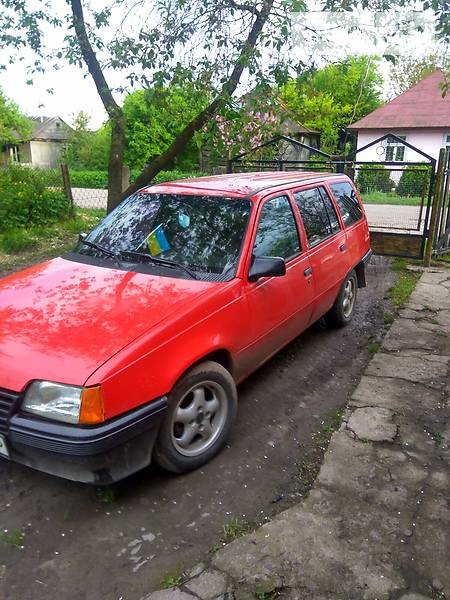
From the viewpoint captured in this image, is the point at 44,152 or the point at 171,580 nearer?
the point at 171,580

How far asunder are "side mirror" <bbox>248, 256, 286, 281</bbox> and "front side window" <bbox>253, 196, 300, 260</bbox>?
19 centimetres

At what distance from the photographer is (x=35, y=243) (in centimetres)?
904

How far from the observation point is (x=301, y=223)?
4250 millimetres

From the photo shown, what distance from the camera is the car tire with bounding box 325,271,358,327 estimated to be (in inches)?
210

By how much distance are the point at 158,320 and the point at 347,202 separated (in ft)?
11.6

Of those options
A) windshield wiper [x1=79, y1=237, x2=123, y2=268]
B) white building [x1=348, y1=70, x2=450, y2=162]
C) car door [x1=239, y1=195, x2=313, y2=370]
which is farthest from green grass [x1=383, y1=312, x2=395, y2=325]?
white building [x1=348, y1=70, x2=450, y2=162]

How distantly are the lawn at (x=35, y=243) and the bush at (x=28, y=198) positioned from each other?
20 cm

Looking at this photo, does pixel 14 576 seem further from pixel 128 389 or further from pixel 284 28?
pixel 284 28

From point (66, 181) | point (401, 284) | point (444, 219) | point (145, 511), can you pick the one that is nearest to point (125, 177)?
point (66, 181)

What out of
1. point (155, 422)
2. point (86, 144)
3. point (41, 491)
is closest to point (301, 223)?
point (155, 422)

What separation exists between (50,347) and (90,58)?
7.66 metres

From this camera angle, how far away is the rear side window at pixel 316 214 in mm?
4370

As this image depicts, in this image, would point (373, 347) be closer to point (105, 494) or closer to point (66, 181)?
point (105, 494)

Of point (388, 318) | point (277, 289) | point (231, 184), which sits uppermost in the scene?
point (231, 184)
